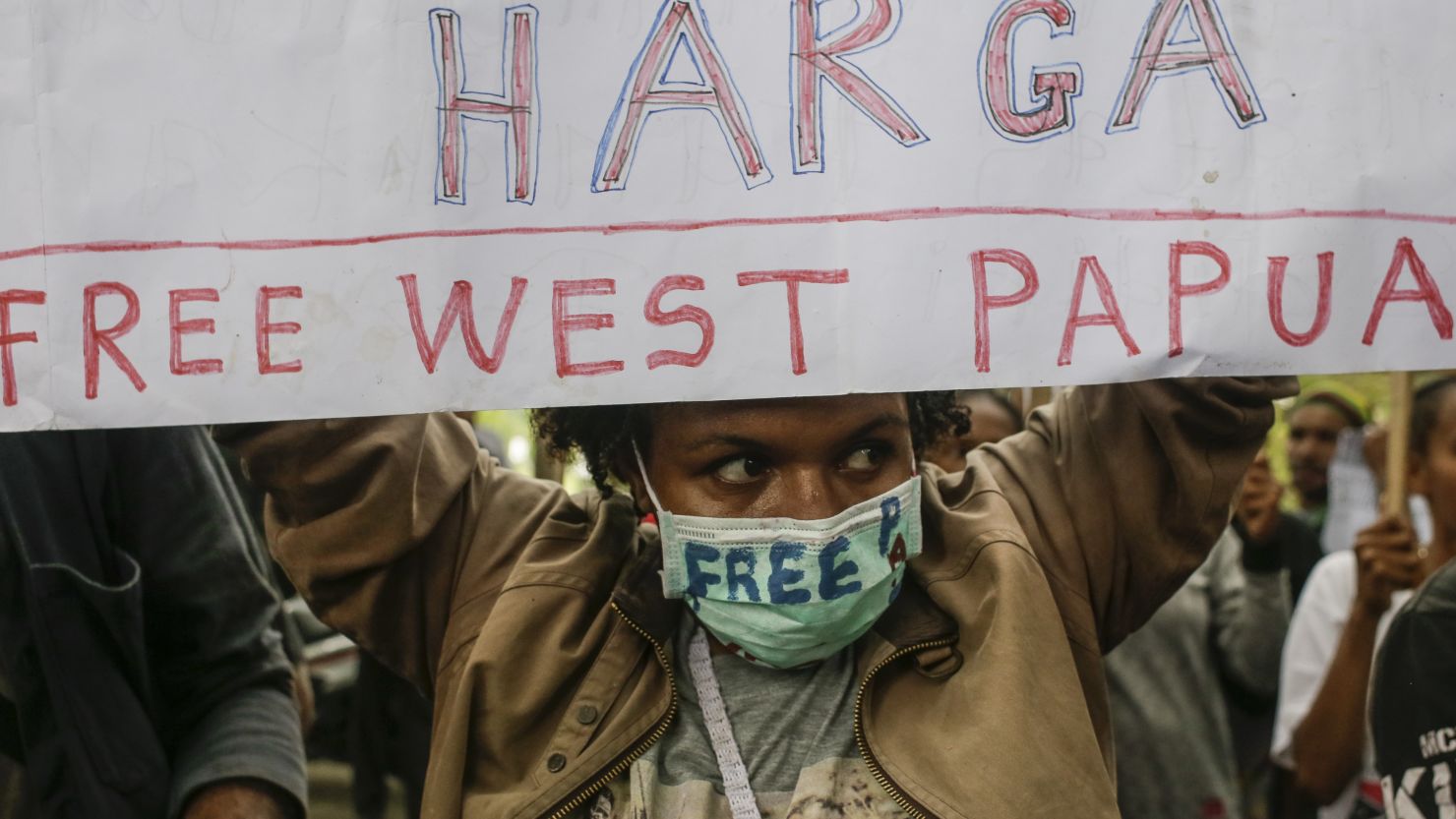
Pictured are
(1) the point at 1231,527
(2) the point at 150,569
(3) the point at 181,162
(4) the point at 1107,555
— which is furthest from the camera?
(1) the point at 1231,527

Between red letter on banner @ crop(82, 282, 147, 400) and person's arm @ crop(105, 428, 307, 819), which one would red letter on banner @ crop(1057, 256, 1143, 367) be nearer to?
red letter on banner @ crop(82, 282, 147, 400)

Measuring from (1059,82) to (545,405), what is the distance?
0.84 meters

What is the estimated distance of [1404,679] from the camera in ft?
8.03

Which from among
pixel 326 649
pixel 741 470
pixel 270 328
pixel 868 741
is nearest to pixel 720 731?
pixel 868 741

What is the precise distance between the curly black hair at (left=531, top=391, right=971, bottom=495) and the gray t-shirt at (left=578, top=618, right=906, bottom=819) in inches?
14.2

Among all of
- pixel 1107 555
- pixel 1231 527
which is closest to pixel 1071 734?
pixel 1107 555

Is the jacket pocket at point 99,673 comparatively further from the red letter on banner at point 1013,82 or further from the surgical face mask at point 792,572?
the red letter on banner at point 1013,82

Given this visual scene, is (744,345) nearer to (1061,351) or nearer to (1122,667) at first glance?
(1061,351)

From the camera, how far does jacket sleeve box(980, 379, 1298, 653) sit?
218 centimetres

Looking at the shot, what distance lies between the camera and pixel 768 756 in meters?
2.12

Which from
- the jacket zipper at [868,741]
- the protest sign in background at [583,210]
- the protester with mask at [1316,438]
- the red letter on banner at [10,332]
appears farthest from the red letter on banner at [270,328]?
the protester with mask at [1316,438]

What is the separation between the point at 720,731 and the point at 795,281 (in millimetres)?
679

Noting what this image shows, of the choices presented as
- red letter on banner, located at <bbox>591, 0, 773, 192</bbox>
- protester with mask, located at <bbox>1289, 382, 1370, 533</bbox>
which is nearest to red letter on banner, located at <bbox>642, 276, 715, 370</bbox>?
red letter on banner, located at <bbox>591, 0, 773, 192</bbox>

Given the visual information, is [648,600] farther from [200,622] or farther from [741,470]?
[200,622]
